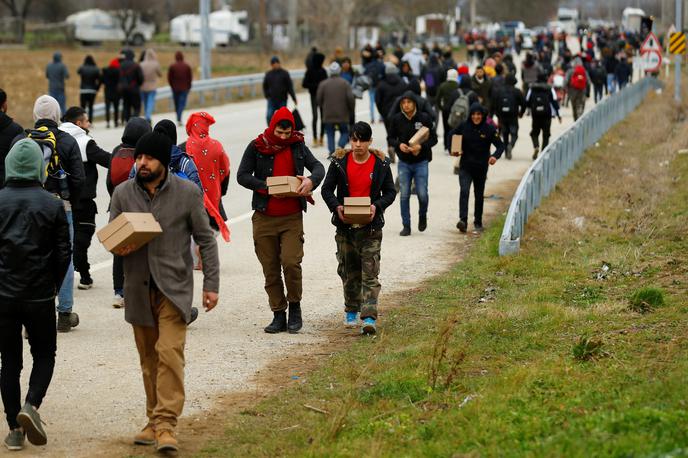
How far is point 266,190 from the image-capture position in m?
10.5

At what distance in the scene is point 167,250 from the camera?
761 centimetres

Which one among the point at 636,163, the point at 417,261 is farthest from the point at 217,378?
the point at 636,163

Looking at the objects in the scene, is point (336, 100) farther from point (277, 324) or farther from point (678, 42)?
point (678, 42)

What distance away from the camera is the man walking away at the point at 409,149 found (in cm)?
1551

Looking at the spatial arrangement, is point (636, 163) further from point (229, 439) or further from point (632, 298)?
point (229, 439)

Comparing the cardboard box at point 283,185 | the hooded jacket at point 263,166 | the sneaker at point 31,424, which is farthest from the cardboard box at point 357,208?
the sneaker at point 31,424

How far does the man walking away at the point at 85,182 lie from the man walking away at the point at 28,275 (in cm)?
355

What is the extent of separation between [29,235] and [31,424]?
3.39 feet

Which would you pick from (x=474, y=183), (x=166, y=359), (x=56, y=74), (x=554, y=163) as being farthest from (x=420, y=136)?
(x=56, y=74)

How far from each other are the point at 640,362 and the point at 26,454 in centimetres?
384

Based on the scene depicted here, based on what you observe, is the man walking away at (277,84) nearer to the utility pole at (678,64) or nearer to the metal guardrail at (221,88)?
the metal guardrail at (221,88)

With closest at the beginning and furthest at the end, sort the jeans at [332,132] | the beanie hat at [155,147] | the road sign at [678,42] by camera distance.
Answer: the beanie hat at [155,147] → the jeans at [332,132] → the road sign at [678,42]

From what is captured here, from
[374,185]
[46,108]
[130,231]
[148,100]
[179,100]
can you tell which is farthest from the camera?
[148,100]

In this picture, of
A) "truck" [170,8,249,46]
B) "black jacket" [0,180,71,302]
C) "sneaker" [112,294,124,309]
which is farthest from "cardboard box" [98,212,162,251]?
"truck" [170,8,249,46]
